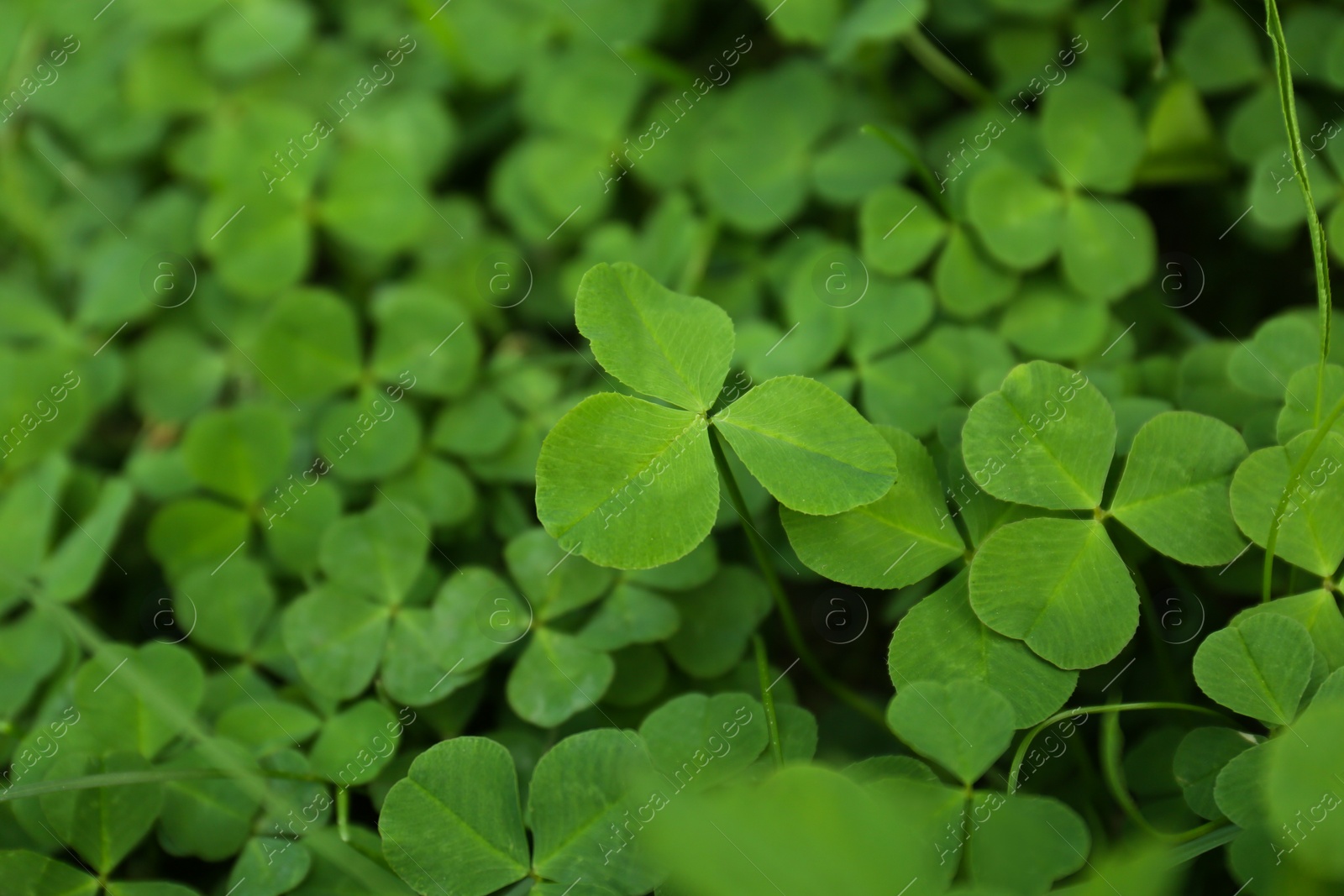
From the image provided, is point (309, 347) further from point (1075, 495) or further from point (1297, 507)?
point (1297, 507)

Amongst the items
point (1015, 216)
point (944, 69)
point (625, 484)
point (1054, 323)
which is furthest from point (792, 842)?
point (944, 69)

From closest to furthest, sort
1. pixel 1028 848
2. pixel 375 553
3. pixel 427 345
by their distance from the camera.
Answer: pixel 1028 848, pixel 375 553, pixel 427 345

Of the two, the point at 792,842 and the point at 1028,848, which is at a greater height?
the point at 792,842

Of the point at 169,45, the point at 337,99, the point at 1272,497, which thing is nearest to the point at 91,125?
the point at 169,45

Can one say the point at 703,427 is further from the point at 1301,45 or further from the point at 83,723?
the point at 1301,45

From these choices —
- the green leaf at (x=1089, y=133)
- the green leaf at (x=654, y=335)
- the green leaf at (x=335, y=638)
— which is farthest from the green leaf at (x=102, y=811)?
the green leaf at (x=1089, y=133)

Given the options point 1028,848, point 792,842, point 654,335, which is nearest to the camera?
point 792,842
